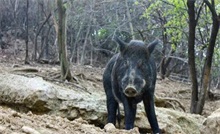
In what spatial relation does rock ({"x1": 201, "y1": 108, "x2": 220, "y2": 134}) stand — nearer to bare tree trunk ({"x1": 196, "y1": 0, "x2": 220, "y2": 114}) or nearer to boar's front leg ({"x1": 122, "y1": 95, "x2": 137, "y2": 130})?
boar's front leg ({"x1": 122, "y1": 95, "x2": 137, "y2": 130})

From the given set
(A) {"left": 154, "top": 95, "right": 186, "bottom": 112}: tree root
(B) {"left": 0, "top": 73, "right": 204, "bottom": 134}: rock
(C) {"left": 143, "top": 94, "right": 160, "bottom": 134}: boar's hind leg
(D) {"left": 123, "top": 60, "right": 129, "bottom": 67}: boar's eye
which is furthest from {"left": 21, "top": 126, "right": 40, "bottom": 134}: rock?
(A) {"left": 154, "top": 95, "right": 186, "bottom": 112}: tree root

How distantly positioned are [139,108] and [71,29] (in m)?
15.0

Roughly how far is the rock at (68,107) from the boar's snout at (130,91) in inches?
53.0

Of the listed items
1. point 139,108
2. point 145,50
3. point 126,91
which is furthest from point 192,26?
point 126,91

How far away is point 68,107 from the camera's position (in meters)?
7.41

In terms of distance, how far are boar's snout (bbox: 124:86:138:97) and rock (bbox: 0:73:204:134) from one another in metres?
1.35

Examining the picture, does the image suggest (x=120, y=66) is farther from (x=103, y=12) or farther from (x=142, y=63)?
(x=103, y=12)

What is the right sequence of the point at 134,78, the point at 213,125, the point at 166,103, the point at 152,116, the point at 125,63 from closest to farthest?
the point at 213,125 → the point at 134,78 → the point at 125,63 → the point at 152,116 → the point at 166,103

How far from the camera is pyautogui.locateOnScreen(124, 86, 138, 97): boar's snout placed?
5.80 m

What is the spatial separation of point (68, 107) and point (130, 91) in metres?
1.90

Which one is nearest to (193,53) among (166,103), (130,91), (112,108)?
(166,103)

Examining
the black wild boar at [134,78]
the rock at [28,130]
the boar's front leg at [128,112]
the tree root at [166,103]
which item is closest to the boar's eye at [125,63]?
the black wild boar at [134,78]

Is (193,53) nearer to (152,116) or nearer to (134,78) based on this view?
(152,116)

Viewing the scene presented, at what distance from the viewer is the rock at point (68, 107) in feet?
23.8
